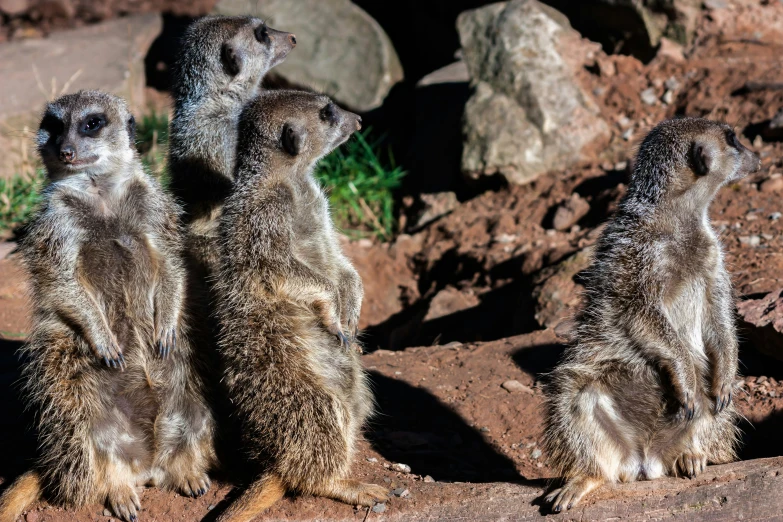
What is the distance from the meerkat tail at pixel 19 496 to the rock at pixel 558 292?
109 inches

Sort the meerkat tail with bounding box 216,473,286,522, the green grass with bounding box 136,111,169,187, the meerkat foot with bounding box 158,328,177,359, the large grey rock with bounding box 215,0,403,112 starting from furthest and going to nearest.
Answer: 1. the large grey rock with bounding box 215,0,403,112
2. the green grass with bounding box 136,111,169,187
3. the meerkat foot with bounding box 158,328,177,359
4. the meerkat tail with bounding box 216,473,286,522

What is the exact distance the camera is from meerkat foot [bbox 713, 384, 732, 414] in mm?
3689

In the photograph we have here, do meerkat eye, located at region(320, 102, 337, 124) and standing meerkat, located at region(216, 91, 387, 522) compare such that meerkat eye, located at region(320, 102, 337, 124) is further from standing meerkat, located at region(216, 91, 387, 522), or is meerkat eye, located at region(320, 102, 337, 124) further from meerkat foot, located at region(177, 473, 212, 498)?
Answer: meerkat foot, located at region(177, 473, 212, 498)

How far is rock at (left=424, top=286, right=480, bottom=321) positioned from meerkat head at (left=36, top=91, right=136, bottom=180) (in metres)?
2.68

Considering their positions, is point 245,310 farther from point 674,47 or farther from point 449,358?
point 674,47

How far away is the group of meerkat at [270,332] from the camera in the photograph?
12.0ft

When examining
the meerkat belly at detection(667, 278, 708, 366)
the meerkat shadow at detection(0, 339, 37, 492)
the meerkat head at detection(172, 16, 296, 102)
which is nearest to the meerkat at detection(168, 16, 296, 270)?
the meerkat head at detection(172, 16, 296, 102)

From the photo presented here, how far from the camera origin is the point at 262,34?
5316 millimetres

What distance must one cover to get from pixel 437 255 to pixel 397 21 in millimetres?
4085

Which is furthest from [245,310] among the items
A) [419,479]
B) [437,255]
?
[437,255]

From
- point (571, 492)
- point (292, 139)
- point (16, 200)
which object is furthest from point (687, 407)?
point (16, 200)

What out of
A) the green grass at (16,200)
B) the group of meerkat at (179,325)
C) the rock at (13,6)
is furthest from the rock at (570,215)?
the rock at (13,6)

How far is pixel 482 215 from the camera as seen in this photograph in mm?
6879

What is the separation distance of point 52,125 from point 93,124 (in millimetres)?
182
